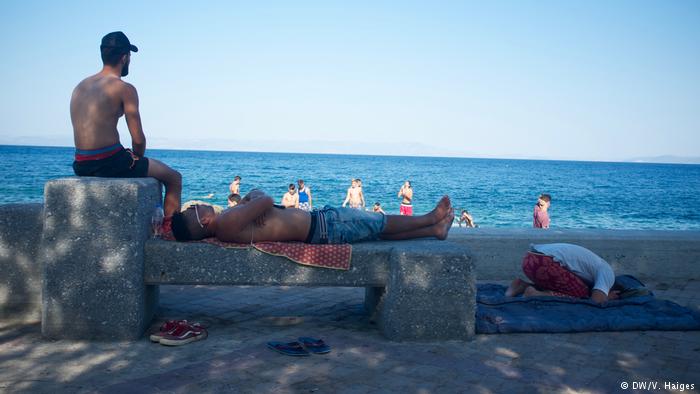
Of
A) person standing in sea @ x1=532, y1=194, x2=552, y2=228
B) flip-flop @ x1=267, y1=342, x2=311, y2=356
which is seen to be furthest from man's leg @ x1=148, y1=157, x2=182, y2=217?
person standing in sea @ x1=532, y1=194, x2=552, y2=228

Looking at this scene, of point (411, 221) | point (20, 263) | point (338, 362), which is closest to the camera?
point (338, 362)

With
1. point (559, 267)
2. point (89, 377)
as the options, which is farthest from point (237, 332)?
point (559, 267)

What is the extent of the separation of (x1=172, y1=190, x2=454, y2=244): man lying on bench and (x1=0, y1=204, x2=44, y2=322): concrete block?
1.33 meters

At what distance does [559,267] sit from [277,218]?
104 inches

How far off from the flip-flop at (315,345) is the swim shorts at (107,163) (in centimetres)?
190

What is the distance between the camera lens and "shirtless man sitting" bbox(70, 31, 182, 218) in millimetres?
4207

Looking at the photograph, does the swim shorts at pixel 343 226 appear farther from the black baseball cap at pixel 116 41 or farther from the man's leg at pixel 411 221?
the black baseball cap at pixel 116 41

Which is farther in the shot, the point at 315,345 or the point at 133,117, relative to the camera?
the point at 133,117

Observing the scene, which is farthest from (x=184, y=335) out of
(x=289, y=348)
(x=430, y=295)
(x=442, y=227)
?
(x=442, y=227)

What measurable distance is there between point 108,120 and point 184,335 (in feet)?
5.84

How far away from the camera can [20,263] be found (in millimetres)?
4480

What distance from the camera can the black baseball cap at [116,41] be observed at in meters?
4.34

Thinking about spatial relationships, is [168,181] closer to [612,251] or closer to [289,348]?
[289,348]

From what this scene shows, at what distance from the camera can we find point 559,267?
498 cm
